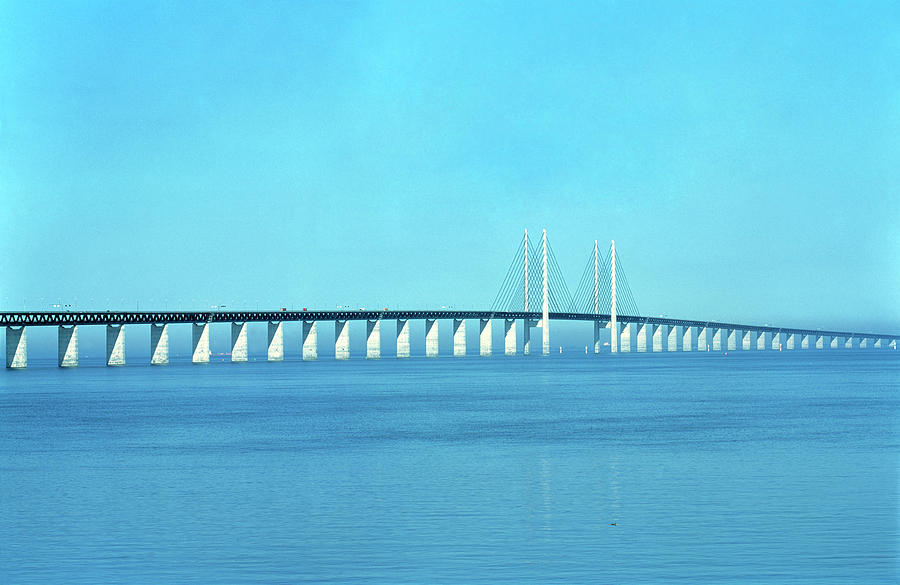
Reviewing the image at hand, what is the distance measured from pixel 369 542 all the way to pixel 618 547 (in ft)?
13.5

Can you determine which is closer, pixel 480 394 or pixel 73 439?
pixel 73 439

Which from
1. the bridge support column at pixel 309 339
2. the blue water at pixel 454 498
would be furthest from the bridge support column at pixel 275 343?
the blue water at pixel 454 498

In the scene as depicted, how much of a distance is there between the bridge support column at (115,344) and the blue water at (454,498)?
3983 inches

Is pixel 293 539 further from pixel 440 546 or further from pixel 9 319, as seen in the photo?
pixel 9 319

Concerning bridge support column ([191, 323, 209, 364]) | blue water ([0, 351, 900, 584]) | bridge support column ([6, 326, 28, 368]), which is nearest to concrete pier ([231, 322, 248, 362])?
bridge support column ([191, 323, 209, 364])

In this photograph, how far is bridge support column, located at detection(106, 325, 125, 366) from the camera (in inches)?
6201

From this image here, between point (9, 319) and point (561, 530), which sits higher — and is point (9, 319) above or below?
above

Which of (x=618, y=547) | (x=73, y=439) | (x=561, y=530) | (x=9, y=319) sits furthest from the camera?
(x=9, y=319)

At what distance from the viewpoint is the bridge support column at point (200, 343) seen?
17750 cm

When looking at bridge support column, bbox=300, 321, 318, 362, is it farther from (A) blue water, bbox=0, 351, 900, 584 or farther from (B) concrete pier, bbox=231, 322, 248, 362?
(A) blue water, bbox=0, 351, 900, 584

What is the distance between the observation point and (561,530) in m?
21.9

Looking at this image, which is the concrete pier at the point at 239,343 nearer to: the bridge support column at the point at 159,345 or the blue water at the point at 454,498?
the bridge support column at the point at 159,345

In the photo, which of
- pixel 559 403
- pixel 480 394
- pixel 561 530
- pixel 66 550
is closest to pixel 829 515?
pixel 561 530

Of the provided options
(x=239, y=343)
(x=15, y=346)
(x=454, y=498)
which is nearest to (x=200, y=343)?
(x=239, y=343)
